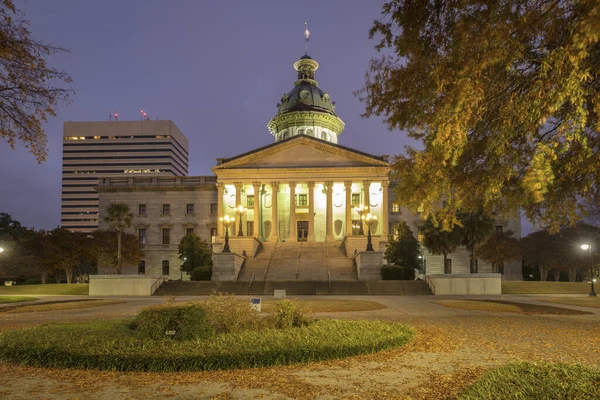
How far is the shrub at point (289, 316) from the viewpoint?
13742mm

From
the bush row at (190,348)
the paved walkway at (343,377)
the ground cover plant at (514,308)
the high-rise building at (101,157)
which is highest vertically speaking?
the high-rise building at (101,157)

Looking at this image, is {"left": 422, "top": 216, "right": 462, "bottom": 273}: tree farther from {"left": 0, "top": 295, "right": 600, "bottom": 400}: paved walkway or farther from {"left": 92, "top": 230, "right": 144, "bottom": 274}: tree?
{"left": 0, "top": 295, "right": 600, "bottom": 400}: paved walkway

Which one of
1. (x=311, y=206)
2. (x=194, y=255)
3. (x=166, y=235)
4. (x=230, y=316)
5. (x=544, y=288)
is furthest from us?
(x=166, y=235)

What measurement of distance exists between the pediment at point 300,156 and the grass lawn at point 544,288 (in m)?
28.0

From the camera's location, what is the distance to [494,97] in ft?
34.8

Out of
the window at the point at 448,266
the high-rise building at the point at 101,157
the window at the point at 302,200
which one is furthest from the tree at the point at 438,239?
the high-rise building at the point at 101,157

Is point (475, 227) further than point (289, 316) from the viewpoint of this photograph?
Yes

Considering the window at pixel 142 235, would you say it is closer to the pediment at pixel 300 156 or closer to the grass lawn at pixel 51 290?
the pediment at pixel 300 156

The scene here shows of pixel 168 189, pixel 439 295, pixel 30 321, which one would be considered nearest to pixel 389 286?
pixel 439 295

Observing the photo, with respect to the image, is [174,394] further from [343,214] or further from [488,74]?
[343,214]

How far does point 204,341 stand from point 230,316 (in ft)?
6.18

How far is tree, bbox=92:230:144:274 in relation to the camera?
62750 mm

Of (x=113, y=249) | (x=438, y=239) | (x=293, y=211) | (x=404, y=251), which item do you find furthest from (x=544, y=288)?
(x=113, y=249)

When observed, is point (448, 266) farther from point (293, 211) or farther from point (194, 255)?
point (194, 255)
